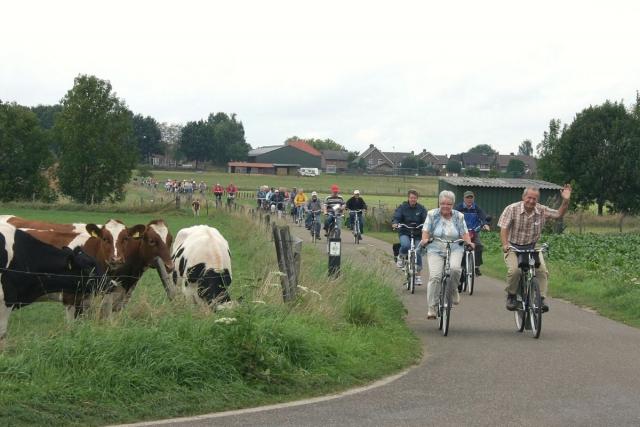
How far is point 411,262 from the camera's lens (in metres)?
18.3

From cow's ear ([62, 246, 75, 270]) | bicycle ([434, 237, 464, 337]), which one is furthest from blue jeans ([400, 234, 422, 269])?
A: cow's ear ([62, 246, 75, 270])

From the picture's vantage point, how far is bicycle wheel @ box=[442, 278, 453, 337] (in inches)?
505

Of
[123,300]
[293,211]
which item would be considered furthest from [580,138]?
[123,300]

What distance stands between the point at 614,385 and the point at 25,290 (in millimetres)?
5955

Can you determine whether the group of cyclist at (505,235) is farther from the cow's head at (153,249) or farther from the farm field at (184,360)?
the cow's head at (153,249)

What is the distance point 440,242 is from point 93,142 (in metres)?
56.3

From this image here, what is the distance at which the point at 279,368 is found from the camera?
9203mm

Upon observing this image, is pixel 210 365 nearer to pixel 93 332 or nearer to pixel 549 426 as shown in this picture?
pixel 93 332

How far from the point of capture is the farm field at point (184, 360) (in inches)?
309

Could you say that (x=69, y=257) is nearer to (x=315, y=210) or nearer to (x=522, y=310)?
(x=522, y=310)

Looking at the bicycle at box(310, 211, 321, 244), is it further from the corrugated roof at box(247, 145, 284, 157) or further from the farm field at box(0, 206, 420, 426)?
the corrugated roof at box(247, 145, 284, 157)

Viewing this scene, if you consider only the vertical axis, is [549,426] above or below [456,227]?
below

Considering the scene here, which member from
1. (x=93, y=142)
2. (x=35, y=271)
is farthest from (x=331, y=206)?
(x=93, y=142)

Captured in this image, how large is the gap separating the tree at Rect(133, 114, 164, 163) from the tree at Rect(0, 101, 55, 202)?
9630cm
